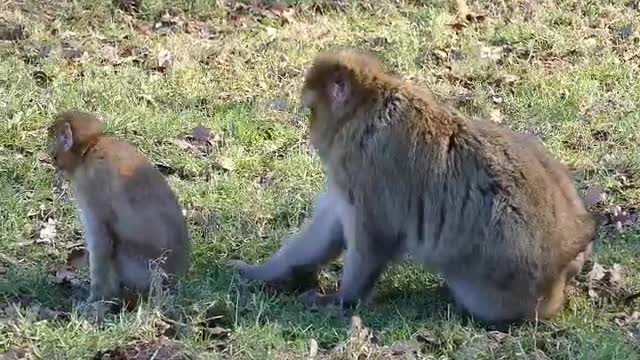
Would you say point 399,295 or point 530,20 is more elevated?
point 530,20

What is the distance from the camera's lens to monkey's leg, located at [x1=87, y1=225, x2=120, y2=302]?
5363mm

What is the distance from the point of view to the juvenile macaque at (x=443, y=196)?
5.38 m

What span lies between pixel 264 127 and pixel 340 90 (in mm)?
2722

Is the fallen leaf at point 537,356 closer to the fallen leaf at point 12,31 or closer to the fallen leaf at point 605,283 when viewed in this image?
the fallen leaf at point 605,283

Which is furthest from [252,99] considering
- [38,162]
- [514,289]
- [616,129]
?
[514,289]

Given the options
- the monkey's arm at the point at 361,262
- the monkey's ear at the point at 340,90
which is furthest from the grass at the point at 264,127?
the monkey's ear at the point at 340,90

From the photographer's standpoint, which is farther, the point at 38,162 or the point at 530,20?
the point at 530,20

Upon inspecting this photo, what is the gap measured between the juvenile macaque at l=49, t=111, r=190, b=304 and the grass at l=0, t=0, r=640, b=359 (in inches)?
8.9

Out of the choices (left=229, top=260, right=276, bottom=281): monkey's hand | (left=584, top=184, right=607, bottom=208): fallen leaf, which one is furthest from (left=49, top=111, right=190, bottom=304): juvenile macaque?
(left=584, top=184, right=607, bottom=208): fallen leaf

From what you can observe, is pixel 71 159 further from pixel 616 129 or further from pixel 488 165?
pixel 616 129

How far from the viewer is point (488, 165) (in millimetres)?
5422

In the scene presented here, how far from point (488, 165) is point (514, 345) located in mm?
805

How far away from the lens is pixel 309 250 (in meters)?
5.93

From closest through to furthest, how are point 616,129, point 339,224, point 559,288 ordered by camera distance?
point 559,288, point 339,224, point 616,129
